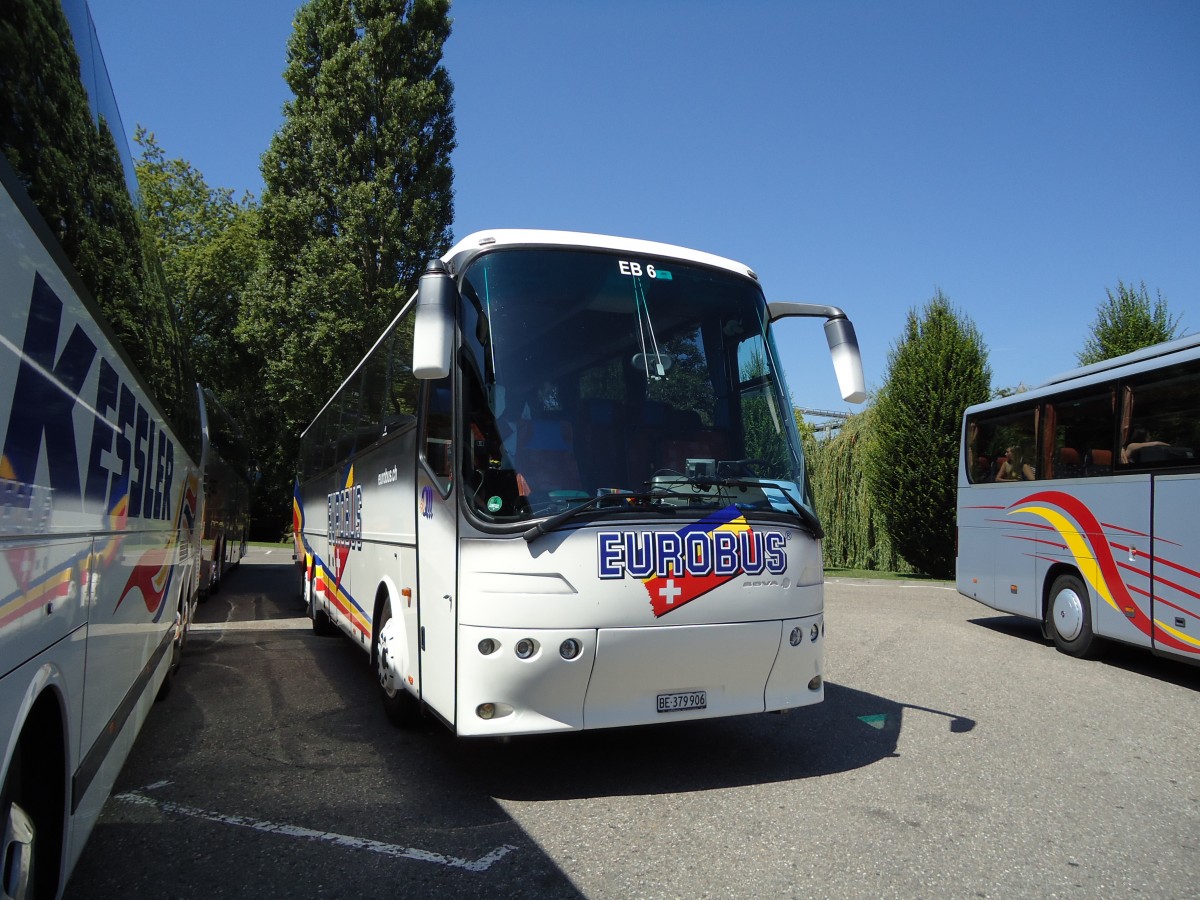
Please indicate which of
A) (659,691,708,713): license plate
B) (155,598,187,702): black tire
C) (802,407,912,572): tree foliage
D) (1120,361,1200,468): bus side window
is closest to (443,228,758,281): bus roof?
(659,691,708,713): license plate

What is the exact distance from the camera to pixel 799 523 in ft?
18.2

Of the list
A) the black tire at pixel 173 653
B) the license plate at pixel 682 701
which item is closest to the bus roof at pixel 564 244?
the license plate at pixel 682 701

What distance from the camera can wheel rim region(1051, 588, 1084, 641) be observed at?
408 inches

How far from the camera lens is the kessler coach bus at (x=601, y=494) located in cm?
486

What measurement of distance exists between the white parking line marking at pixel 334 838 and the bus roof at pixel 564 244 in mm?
3209

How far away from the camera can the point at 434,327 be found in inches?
191

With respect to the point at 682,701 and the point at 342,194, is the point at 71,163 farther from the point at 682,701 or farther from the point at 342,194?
the point at 342,194

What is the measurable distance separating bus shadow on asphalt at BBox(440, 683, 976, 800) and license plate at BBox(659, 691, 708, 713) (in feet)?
1.64

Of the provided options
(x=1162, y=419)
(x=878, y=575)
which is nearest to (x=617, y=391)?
(x=1162, y=419)

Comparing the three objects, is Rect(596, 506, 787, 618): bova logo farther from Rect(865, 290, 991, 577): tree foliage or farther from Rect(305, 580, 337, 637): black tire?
Rect(865, 290, 991, 577): tree foliage

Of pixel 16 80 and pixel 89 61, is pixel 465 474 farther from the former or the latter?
pixel 16 80

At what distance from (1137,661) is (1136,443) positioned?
2862mm

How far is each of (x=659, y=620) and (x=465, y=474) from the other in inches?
54.0

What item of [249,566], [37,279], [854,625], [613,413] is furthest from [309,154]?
[37,279]
